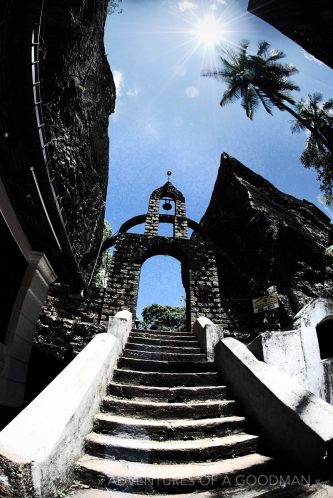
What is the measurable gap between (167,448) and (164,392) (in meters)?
1.09

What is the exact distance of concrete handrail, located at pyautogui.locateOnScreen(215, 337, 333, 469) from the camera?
2.47 metres

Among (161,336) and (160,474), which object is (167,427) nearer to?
(160,474)

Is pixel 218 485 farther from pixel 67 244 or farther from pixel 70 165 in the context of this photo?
pixel 70 165

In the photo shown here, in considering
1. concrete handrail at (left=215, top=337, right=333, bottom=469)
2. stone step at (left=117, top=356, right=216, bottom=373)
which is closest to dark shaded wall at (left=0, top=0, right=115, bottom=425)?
stone step at (left=117, top=356, right=216, bottom=373)

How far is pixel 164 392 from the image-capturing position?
3779mm

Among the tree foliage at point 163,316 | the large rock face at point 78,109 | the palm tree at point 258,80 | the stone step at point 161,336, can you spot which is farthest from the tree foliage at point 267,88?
the tree foliage at point 163,316

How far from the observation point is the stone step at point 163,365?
15.0 feet

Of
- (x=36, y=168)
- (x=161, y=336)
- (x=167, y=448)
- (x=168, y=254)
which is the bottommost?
(x=167, y=448)

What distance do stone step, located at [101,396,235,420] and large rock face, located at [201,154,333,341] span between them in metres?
7.17

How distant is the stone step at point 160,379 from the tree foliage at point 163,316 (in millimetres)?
33712

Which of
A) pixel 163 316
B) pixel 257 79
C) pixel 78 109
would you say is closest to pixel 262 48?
pixel 257 79

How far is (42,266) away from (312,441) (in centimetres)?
545

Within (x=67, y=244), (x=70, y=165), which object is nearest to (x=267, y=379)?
(x=67, y=244)

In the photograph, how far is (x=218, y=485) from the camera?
7.94 feet
